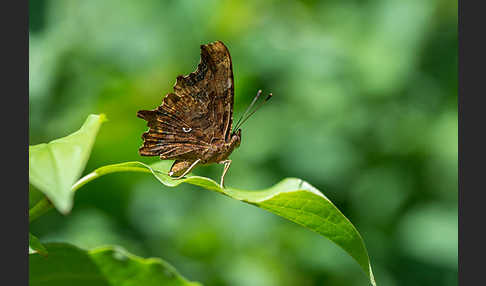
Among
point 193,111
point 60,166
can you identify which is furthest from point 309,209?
point 193,111

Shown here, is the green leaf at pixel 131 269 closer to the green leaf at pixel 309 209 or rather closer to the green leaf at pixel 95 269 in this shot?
the green leaf at pixel 95 269

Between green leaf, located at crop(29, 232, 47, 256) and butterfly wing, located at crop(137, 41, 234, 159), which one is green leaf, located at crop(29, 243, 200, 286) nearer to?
green leaf, located at crop(29, 232, 47, 256)

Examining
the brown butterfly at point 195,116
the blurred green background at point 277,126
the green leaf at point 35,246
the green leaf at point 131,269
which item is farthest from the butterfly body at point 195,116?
the blurred green background at point 277,126

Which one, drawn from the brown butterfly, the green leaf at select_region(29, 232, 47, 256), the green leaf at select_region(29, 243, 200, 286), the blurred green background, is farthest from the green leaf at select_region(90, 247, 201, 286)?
the blurred green background

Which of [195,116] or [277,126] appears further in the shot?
[277,126]

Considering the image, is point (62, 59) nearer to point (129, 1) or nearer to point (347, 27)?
point (129, 1)

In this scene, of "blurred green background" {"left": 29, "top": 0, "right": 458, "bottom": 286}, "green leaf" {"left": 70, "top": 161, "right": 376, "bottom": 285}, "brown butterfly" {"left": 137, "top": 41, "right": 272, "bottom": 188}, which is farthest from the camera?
"blurred green background" {"left": 29, "top": 0, "right": 458, "bottom": 286}

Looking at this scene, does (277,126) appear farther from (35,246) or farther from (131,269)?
(35,246)
